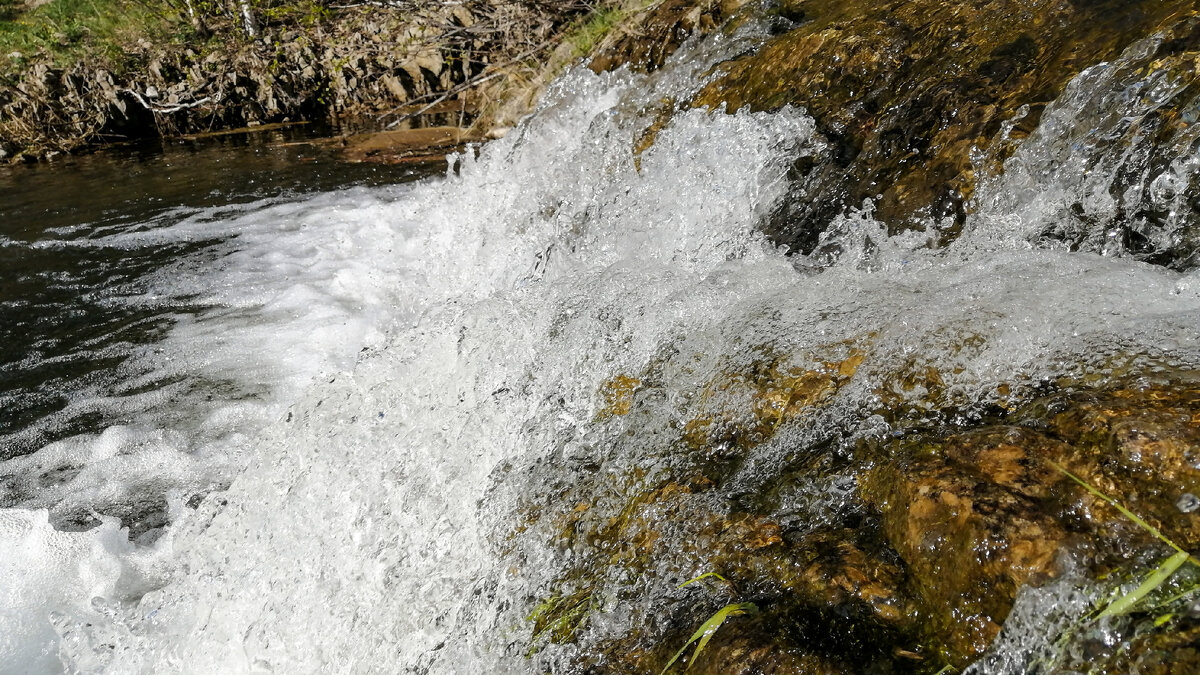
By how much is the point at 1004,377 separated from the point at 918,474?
0.40 m

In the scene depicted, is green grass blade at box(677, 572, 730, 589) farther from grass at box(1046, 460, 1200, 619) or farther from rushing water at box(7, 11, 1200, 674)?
grass at box(1046, 460, 1200, 619)

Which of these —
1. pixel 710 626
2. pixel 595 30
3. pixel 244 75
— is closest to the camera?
pixel 710 626

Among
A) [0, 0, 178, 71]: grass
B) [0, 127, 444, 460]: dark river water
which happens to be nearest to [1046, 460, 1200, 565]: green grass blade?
[0, 127, 444, 460]: dark river water

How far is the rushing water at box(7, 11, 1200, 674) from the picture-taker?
1783 mm

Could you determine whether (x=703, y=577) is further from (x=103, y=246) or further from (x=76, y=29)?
(x=76, y=29)

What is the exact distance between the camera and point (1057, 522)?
1.25 meters

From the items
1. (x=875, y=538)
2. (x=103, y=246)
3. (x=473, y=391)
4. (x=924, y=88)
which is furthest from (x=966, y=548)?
(x=103, y=246)

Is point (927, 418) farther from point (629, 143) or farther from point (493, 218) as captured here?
point (493, 218)

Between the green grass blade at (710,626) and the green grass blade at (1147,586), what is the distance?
1.84ft

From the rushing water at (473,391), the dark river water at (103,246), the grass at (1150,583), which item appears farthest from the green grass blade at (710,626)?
the dark river water at (103,246)

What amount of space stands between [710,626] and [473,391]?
1.50 m

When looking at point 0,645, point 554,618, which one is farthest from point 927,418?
point 0,645

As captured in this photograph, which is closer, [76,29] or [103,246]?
[103,246]

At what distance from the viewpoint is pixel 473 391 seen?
8.85 ft
